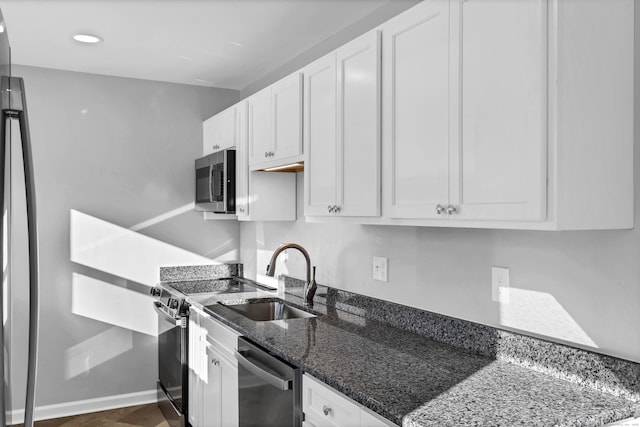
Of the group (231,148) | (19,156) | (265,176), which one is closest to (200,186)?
(231,148)

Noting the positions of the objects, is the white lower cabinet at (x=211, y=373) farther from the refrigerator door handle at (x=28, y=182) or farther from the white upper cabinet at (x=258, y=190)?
the refrigerator door handle at (x=28, y=182)

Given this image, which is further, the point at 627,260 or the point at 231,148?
the point at 231,148

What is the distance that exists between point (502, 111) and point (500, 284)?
0.72 meters

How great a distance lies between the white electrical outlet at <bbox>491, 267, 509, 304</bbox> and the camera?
1.90m

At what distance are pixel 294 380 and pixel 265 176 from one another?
1653 millimetres

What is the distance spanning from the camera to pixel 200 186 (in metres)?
3.98

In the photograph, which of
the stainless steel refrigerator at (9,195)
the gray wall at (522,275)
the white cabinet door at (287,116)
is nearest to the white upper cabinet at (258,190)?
the white cabinet door at (287,116)

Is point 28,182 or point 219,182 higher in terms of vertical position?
point 219,182

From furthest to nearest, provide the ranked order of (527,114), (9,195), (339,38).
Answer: (339,38)
(527,114)
(9,195)

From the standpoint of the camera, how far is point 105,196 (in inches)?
154

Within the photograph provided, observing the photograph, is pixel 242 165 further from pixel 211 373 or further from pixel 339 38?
pixel 211 373

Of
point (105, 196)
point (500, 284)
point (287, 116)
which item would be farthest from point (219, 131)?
point (500, 284)

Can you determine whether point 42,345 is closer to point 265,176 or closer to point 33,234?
point 265,176

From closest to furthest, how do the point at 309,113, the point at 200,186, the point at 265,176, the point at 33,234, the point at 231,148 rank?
1. the point at 33,234
2. the point at 309,113
3. the point at 265,176
4. the point at 231,148
5. the point at 200,186
